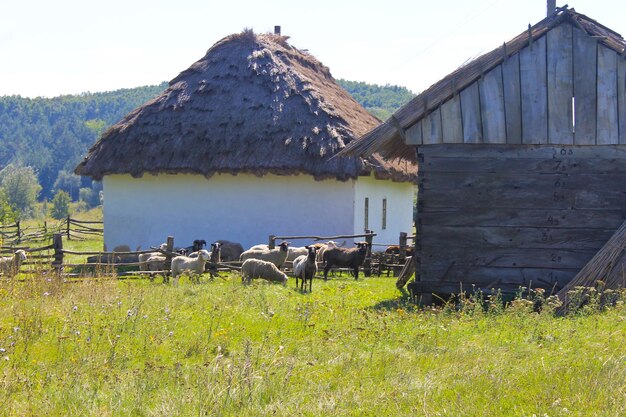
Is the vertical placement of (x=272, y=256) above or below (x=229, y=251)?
above

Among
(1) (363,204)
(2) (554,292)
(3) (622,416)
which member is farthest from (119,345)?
(1) (363,204)

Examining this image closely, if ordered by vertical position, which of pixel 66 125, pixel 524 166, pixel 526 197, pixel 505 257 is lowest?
pixel 505 257

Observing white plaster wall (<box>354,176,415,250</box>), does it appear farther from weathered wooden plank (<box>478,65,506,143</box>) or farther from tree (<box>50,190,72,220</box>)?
tree (<box>50,190,72,220</box>)

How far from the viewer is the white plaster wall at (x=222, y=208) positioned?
2266 centimetres

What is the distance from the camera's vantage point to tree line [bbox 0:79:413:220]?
130 metres

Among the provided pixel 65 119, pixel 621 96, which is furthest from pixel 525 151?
pixel 65 119

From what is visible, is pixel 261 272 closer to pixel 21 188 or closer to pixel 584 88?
pixel 584 88

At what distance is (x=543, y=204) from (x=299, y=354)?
5588 mm

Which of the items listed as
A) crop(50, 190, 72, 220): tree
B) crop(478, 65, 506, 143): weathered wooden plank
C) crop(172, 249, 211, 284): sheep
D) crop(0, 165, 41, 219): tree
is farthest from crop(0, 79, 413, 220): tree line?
crop(478, 65, 506, 143): weathered wooden plank

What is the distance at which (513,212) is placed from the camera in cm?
1273

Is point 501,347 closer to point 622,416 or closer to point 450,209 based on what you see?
point 622,416

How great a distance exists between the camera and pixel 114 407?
6.61 metres

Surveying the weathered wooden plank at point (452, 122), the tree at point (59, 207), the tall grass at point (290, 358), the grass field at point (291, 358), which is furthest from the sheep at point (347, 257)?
the tree at point (59, 207)

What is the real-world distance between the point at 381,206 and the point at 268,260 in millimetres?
8012
